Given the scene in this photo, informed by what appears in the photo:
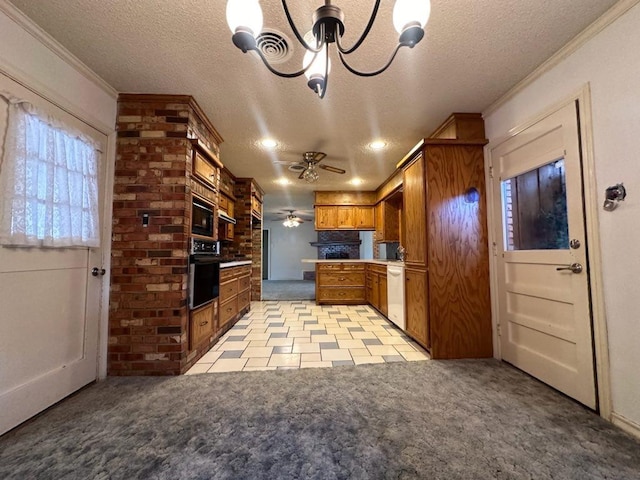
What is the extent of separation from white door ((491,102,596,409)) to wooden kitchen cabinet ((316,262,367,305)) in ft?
9.79

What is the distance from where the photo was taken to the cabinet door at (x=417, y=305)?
2639 millimetres

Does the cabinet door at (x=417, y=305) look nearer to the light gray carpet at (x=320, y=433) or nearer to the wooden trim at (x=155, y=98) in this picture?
the light gray carpet at (x=320, y=433)

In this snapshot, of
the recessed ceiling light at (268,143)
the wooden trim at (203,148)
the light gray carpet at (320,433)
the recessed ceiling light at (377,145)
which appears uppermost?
the recessed ceiling light at (377,145)

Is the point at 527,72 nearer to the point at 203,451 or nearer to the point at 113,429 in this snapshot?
the point at 203,451

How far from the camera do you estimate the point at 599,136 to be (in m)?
1.65

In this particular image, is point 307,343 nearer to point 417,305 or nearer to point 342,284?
point 417,305

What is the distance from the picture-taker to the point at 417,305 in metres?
2.84

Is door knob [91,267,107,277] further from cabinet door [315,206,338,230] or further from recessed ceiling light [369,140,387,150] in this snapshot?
cabinet door [315,206,338,230]

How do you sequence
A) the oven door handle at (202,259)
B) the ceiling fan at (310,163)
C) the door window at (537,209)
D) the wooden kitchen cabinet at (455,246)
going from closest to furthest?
the door window at (537,209), the oven door handle at (202,259), the wooden kitchen cabinet at (455,246), the ceiling fan at (310,163)

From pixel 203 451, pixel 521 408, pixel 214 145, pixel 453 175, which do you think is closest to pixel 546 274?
pixel 521 408

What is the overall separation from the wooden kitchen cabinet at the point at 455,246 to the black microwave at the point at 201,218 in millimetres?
2183

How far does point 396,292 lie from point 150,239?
9.13ft

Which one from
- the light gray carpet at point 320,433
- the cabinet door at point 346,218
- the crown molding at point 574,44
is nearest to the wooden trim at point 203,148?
the light gray carpet at point 320,433

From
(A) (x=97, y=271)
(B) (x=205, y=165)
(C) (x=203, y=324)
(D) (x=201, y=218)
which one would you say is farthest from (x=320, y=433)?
(B) (x=205, y=165)
